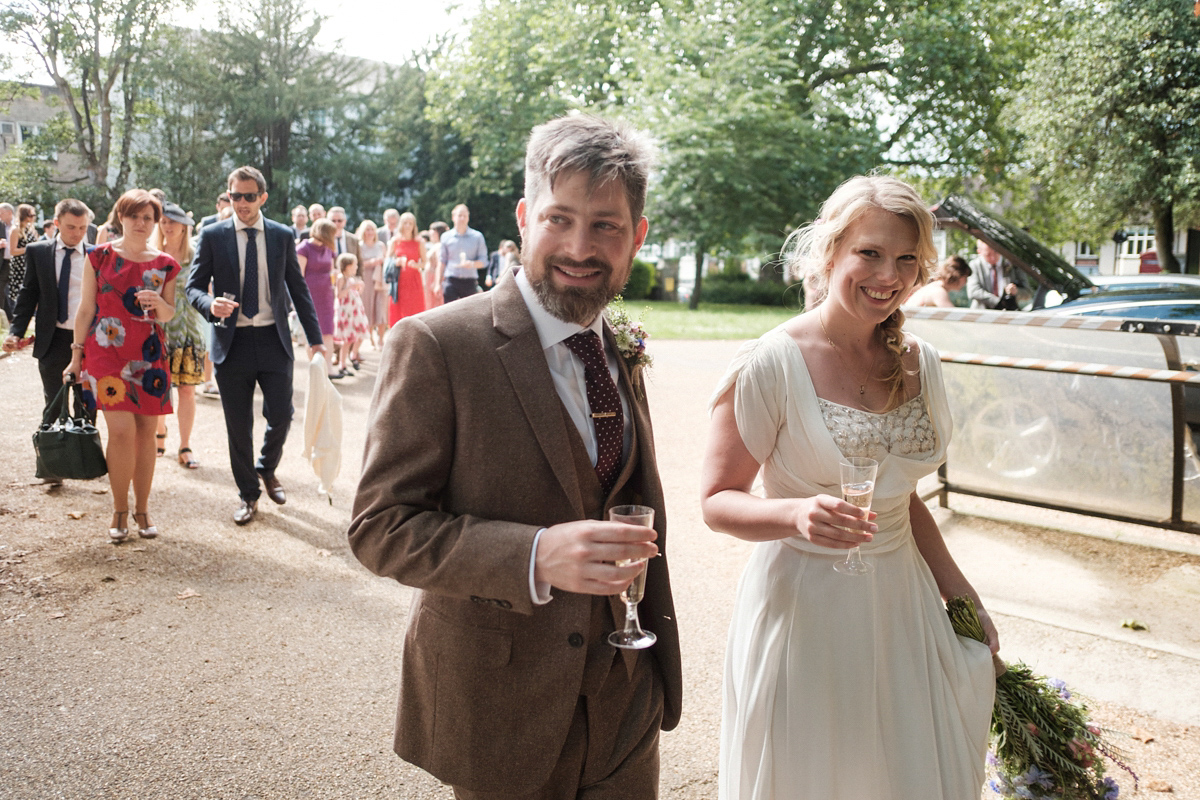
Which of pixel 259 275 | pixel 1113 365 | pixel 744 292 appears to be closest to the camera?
pixel 1113 365

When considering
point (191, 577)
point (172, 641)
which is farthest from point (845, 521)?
point (191, 577)

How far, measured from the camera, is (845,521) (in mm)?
Answer: 2014

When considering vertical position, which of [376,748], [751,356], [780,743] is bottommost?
[376,748]

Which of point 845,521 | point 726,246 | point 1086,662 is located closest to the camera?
point 845,521

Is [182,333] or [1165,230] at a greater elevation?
[1165,230]

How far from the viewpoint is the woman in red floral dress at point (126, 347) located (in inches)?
237

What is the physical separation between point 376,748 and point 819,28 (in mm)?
32803

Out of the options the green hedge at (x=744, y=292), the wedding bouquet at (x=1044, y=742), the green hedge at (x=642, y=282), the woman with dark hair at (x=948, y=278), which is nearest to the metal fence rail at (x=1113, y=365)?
the woman with dark hair at (x=948, y=278)

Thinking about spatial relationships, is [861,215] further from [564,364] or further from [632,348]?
[564,364]

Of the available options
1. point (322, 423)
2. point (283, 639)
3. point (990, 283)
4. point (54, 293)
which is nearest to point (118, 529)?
point (322, 423)

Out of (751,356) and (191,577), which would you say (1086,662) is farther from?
(191,577)

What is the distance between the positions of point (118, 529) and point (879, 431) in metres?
5.51

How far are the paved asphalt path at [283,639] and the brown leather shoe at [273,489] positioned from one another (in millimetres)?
74

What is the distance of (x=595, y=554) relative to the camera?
154 cm
